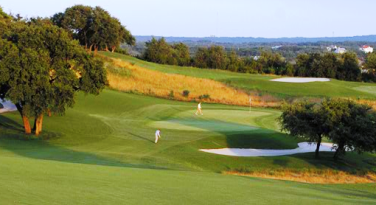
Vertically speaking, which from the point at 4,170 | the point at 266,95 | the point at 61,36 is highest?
the point at 61,36

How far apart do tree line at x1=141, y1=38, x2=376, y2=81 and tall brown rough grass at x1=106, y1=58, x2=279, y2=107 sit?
117ft

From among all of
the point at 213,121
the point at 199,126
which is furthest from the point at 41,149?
the point at 213,121

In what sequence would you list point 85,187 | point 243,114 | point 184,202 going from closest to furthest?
point 184,202 → point 85,187 → point 243,114

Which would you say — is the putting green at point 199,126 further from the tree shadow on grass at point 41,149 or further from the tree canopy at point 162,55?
the tree canopy at point 162,55

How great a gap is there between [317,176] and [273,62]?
8263 centimetres

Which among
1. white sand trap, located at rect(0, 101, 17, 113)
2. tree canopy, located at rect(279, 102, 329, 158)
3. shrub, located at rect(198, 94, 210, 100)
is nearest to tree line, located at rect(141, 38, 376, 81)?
shrub, located at rect(198, 94, 210, 100)

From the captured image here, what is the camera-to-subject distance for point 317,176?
2598 centimetres

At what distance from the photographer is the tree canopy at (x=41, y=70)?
29.7 meters

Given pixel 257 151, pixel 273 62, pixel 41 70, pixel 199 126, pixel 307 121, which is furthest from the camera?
pixel 273 62

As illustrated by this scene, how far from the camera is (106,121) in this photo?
37438 millimetres

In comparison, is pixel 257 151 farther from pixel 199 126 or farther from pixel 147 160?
pixel 147 160

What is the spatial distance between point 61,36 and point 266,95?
105 ft

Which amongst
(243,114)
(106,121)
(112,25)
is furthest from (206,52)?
(106,121)

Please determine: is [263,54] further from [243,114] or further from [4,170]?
[4,170]
